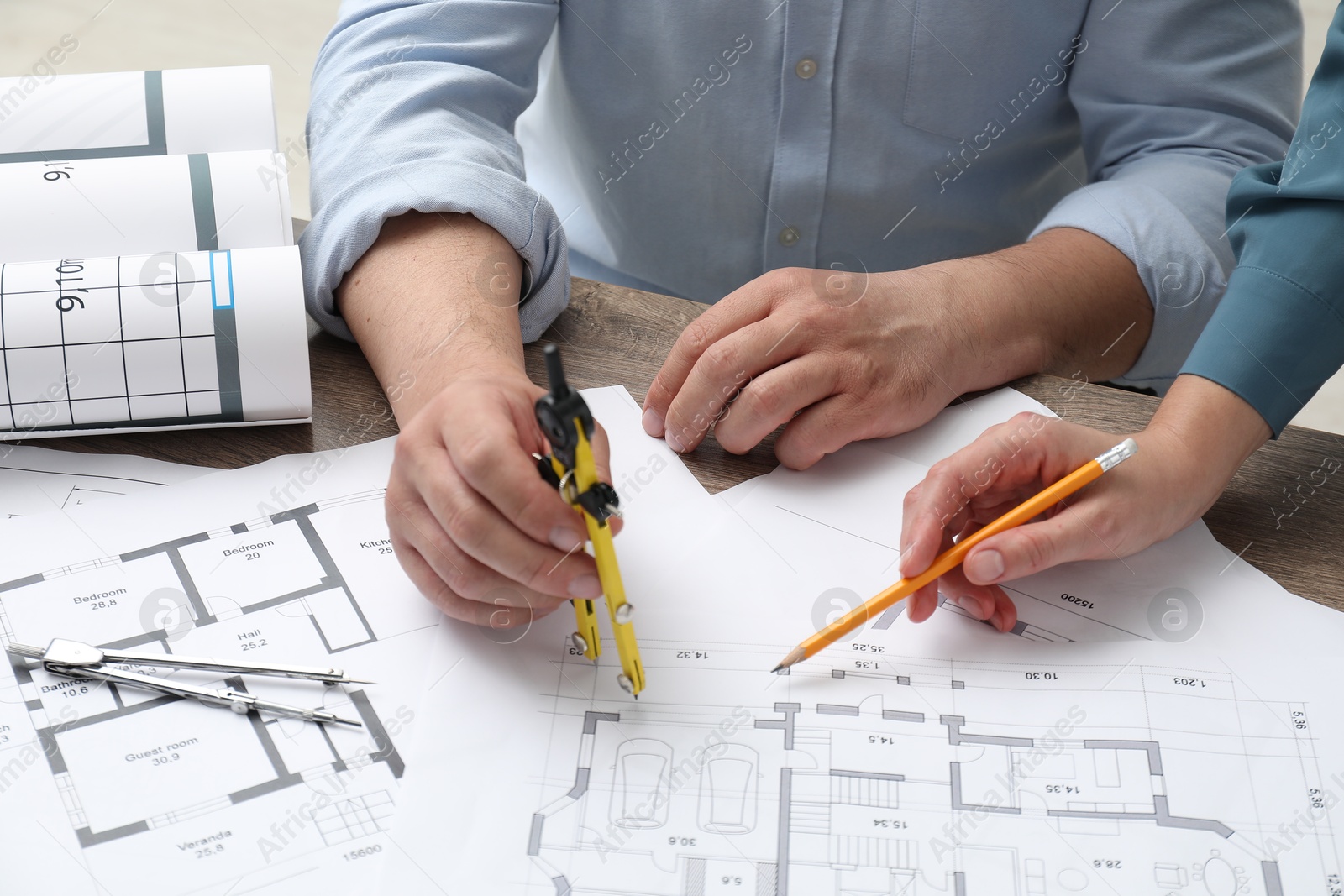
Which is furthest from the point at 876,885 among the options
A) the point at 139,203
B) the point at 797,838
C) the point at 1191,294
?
the point at 139,203

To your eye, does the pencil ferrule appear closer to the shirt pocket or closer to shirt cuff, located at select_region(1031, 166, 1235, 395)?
shirt cuff, located at select_region(1031, 166, 1235, 395)

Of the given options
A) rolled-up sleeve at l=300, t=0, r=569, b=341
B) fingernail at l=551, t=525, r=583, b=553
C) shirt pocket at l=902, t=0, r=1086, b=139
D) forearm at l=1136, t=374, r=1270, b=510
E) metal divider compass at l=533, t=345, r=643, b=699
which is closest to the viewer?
metal divider compass at l=533, t=345, r=643, b=699

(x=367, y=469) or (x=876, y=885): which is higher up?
(x=367, y=469)

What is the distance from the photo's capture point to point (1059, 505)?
29.2 inches

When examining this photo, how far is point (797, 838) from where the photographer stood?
0.60 meters

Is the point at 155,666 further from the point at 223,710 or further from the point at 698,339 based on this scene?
the point at 698,339

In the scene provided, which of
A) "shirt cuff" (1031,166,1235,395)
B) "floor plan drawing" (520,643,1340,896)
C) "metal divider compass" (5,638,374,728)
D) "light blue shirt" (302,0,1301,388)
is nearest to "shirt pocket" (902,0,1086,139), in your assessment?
"light blue shirt" (302,0,1301,388)

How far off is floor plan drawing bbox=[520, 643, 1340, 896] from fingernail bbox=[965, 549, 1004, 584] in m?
0.06

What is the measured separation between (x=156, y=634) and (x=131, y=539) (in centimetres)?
9

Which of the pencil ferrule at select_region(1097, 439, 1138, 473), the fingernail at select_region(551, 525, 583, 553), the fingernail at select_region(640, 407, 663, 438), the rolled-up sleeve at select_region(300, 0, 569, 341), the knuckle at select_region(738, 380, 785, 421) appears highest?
the rolled-up sleeve at select_region(300, 0, 569, 341)

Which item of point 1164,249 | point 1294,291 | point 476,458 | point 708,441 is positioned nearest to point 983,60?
point 1164,249

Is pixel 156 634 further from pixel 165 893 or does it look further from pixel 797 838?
pixel 797 838

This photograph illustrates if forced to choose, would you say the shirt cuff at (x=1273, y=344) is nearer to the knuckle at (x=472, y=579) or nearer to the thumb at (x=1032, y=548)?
the thumb at (x=1032, y=548)

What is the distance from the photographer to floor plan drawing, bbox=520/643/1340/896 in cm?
58
